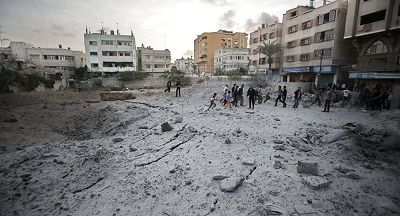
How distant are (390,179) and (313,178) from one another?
74.1 inches

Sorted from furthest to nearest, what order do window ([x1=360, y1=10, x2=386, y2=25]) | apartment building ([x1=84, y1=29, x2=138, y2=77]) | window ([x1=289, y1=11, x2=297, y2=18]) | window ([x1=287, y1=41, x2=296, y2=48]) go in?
apartment building ([x1=84, y1=29, x2=138, y2=77]) → window ([x1=289, y1=11, x2=297, y2=18]) → window ([x1=287, y1=41, x2=296, y2=48]) → window ([x1=360, y1=10, x2=386, y2=25])

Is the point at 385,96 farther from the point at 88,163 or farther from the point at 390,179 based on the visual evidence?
the point at 88,163

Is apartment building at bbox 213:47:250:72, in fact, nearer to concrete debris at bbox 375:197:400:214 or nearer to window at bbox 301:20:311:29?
window at bbox 301:20:311:29

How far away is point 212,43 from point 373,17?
50306 millimetres

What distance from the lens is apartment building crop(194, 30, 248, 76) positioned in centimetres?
6694

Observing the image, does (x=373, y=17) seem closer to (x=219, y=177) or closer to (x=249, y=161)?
(x=249, y=161)

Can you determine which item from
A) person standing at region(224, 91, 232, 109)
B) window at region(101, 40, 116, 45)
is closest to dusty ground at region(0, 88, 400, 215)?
person standing at region(224, 91, 232, 109)

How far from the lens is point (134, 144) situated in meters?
7.24

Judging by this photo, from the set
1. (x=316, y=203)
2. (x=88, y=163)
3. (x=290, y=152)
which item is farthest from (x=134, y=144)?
(x=316, y=203)

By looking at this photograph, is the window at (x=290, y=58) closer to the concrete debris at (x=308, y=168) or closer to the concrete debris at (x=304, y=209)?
the concrete debris at (x=308, y=168)

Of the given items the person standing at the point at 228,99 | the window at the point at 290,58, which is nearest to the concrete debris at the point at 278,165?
the person standing at the point at 228,99

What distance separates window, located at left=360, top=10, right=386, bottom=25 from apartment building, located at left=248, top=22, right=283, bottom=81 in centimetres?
1399

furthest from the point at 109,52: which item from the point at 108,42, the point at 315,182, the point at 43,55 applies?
the point at 315,182

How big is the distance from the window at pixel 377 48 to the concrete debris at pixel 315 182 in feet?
79.0
